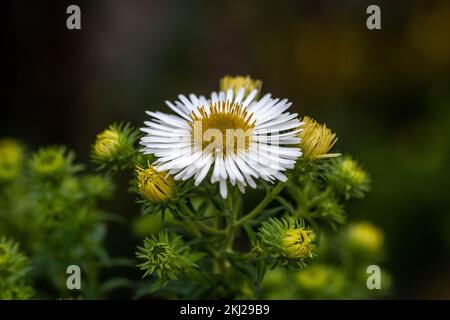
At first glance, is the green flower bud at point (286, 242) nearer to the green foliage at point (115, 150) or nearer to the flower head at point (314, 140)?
the flower head at point (314, 140)

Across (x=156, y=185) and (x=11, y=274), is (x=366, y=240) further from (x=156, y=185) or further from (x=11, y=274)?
(x=11, y=274)

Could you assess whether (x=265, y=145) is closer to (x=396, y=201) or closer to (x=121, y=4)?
(x=396, y=201)

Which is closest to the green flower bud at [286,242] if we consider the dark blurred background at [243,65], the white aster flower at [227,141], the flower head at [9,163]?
the white aster flower at [227,141]

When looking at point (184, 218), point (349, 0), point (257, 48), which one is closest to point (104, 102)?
point (257, 48)

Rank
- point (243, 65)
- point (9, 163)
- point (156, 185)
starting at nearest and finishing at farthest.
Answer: point (156, 185)
point (9, 163)
point (243, 65)

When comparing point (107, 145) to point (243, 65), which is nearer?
point (107, 145)

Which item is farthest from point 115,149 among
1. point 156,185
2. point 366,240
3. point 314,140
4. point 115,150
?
point 366,240

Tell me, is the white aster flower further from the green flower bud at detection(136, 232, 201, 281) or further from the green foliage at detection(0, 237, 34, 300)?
the green foliage at detection(0, 237, 34, 300)
